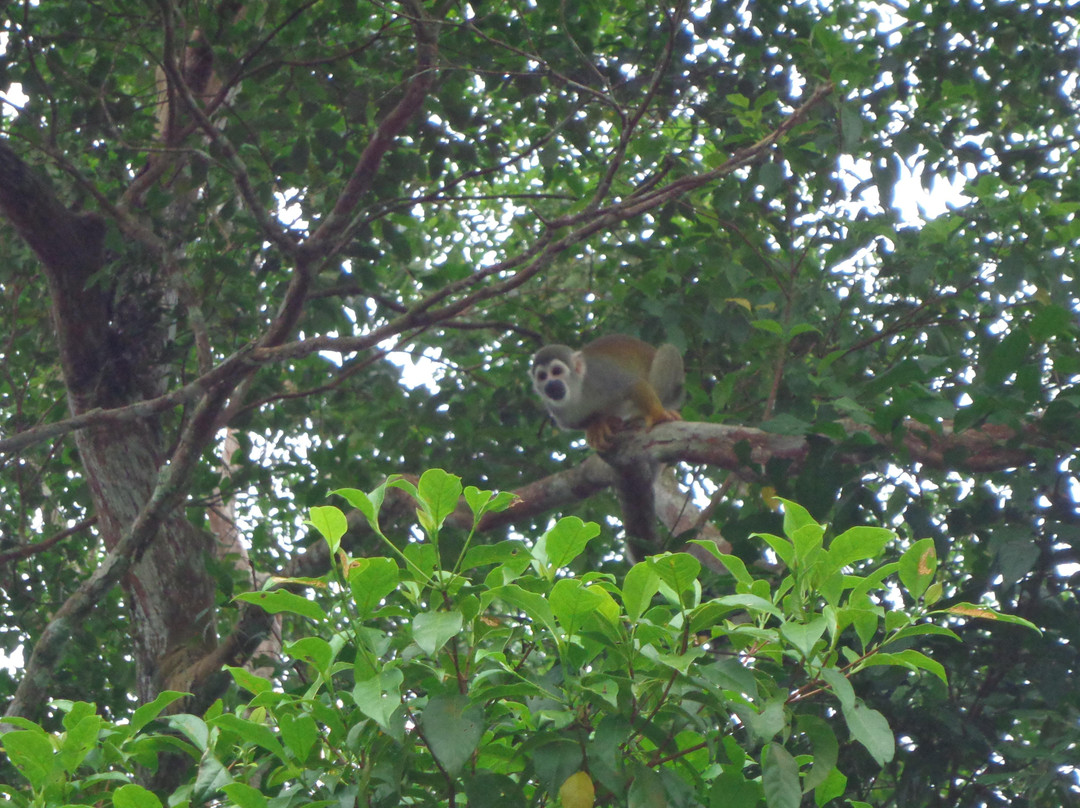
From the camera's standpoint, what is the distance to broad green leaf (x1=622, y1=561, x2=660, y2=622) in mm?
1407

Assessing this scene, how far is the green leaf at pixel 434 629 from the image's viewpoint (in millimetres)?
1307

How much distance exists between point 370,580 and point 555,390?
3525mm

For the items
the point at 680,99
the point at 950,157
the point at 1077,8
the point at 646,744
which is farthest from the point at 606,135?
the point at 646,744

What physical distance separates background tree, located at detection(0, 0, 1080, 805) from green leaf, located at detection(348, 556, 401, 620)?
168cm

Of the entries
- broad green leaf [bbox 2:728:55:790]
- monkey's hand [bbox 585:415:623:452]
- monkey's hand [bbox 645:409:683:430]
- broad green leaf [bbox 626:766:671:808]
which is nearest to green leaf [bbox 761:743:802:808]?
broad green leaf [bbox 626:766:671:808]

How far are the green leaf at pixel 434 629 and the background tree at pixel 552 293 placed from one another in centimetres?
169

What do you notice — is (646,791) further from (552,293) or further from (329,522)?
(552,293)

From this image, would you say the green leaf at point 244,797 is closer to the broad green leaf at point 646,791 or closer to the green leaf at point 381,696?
the green leaf at point 381,696

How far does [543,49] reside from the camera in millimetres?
4391

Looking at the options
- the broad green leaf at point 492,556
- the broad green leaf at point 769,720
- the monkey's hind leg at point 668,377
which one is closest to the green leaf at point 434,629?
the broad green leaf at point 492,556

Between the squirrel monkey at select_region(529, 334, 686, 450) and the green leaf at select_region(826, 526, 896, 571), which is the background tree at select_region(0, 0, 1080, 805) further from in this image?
the green leaf at select_region(826, 526, 896, 571)

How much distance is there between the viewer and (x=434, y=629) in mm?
1342

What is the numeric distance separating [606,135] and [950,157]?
83.0 inches

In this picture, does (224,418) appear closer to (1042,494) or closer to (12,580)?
(12,580)
